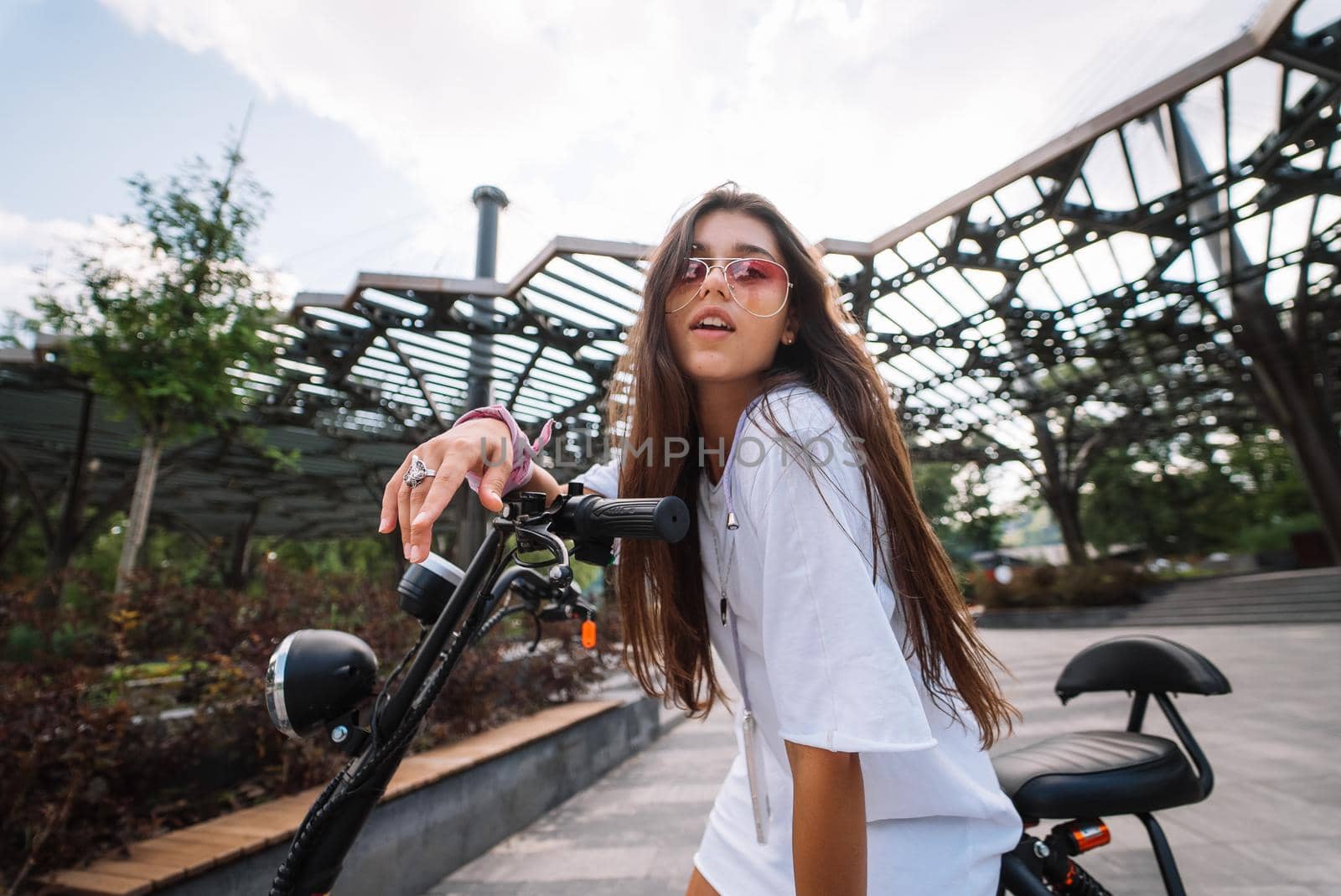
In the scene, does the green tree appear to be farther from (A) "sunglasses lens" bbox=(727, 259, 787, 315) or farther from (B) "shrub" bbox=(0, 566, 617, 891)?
(A) "sunglasses lens" bbox=(727, 259, 787, 315)

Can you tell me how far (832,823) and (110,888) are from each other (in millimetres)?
2433

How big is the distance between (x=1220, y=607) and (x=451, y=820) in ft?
55.3

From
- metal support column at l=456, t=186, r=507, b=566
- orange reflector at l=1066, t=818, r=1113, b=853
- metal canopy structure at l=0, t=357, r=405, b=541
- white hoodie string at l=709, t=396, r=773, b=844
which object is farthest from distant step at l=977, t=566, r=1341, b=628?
metal canopy structure at l=0, t=357, r=405, b=541

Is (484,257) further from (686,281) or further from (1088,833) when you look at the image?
(1088,833)

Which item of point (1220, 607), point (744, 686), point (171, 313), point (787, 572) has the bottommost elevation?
point (1220, 607)

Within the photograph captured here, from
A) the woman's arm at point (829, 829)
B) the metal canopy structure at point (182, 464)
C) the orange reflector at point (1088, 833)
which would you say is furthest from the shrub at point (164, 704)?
the metal canopy structure at point (182, 464)

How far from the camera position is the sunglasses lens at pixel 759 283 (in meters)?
1.20

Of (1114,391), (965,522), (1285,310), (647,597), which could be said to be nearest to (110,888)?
(647,597)

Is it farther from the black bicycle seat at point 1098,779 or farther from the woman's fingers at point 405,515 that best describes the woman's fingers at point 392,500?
the black bicycle seat at point 1098,779

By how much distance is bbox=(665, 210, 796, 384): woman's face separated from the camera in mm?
1184

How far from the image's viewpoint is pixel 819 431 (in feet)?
3.11

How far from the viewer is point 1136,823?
322 cm

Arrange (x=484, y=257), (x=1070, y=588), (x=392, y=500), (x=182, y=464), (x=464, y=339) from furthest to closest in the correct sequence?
(x=182, y=464) < (x=1070, y=588) < (x=464, y=339) < (x=484, y=257) < (x=392, y=500)

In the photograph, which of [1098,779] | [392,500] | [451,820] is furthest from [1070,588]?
[392,500]
